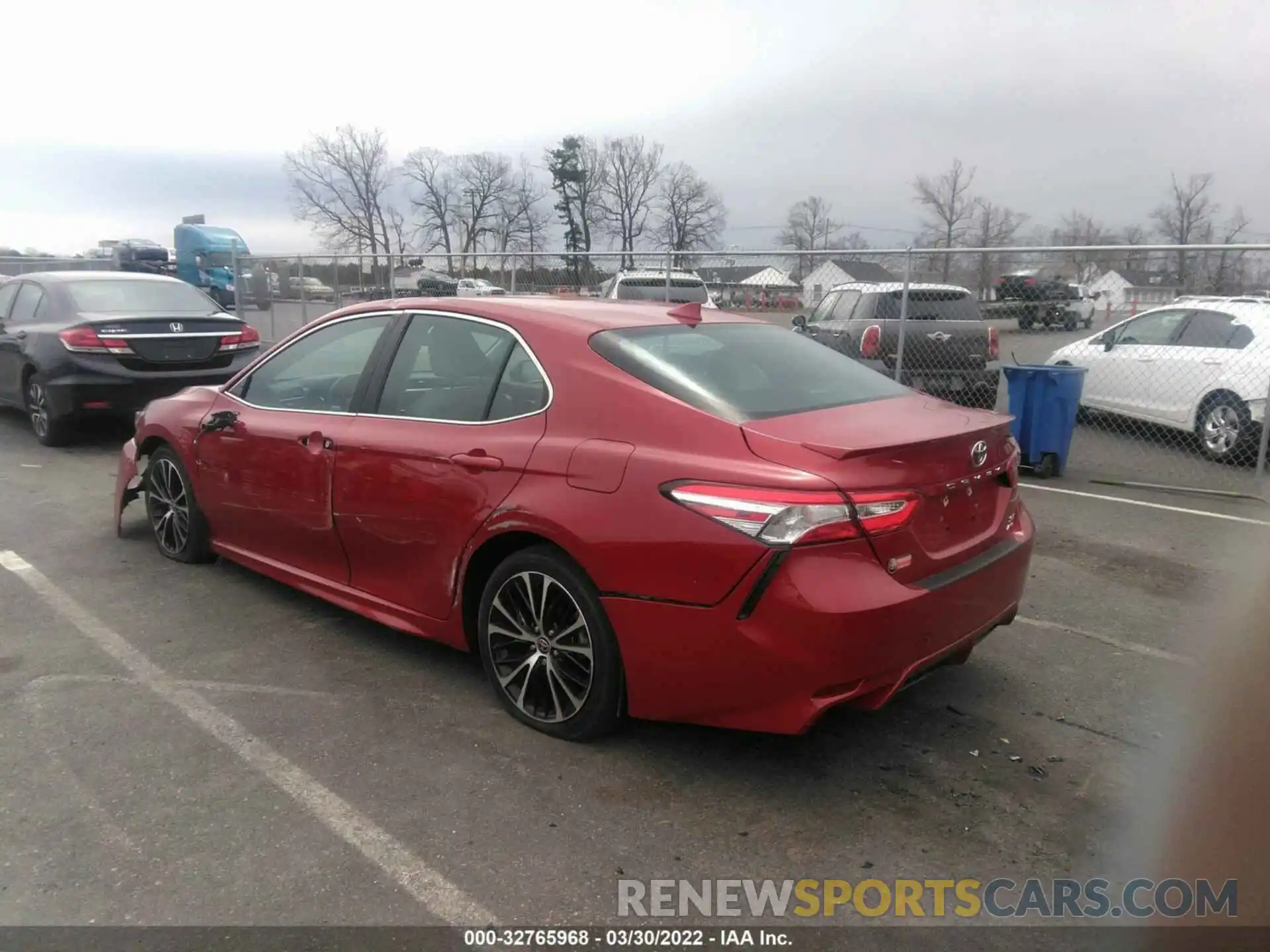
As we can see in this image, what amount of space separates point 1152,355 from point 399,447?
8306 millimetres

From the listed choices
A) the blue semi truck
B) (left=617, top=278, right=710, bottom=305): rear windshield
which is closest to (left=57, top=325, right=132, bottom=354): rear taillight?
(left=617, top=278, right=710, bottom=305): rear windshield

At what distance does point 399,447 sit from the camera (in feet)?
12.5

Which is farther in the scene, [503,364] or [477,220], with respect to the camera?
[477,220]

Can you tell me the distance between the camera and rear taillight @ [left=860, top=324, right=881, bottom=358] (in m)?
9.85

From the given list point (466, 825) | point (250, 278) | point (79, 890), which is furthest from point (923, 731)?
point (250, 278)

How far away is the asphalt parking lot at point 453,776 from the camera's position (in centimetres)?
265

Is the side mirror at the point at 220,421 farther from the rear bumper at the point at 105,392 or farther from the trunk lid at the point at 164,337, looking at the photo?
the trunk lid at the point at 164,337

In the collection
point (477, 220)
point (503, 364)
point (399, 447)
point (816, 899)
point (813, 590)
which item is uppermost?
point (477, 220)

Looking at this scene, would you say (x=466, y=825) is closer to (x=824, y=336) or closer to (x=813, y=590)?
(x=813, y=590)

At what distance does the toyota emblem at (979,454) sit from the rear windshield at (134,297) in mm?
8412

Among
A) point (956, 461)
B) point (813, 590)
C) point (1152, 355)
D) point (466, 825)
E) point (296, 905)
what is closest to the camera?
point (296, 905)

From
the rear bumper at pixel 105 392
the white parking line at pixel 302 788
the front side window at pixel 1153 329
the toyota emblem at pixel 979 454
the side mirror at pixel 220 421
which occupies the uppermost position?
the front side window at pixel 1153 329

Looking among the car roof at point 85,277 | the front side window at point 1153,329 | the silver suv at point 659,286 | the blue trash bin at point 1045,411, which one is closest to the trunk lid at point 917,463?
the blue trash bin at point 1045,411

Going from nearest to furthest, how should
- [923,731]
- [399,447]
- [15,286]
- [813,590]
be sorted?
[813,590] → [923,731] → [399,447] → [15,286]
